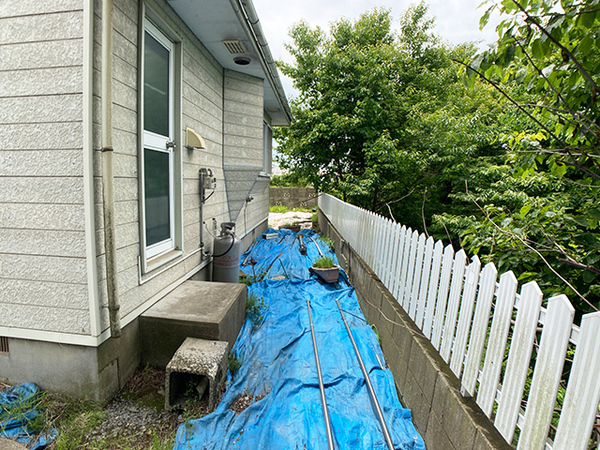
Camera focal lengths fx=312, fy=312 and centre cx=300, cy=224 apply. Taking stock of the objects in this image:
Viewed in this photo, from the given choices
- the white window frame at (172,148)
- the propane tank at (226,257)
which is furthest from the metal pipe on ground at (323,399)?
the white window frame at (172,148)

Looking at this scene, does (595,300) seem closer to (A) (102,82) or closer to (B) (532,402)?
(B) (532,402)

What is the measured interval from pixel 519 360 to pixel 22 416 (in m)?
3.28

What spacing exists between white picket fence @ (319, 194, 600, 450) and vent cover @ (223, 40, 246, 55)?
338 cm

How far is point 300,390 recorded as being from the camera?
2.72m

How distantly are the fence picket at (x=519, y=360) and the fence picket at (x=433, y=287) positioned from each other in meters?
0.95

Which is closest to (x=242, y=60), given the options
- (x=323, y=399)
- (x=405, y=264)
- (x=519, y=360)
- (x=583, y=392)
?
(x=405, y=264)

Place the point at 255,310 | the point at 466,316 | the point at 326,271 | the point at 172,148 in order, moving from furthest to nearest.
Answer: the point at 326,271, the point at 255,310, the point at 172,148, the point at 466,316

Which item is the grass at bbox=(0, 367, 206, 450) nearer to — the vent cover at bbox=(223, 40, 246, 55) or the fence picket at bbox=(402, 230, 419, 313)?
the fence picket at bbox=(402, 230, 419, 313)

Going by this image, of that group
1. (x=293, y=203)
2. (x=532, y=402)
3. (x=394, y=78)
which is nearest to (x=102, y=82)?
(x=532, y=402)

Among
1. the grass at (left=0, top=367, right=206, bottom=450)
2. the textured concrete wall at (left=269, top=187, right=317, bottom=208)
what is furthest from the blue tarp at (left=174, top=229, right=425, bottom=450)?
the textured concrete wall at (left=269, top=187, right=317, bottom=208)

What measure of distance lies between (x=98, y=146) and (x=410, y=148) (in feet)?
30.8

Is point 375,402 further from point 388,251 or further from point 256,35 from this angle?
point 256,35

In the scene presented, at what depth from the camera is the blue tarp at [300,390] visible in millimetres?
2242

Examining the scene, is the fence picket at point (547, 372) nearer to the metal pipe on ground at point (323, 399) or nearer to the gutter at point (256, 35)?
the metal pipe on ground at point (323, 399)
